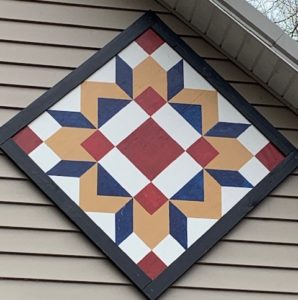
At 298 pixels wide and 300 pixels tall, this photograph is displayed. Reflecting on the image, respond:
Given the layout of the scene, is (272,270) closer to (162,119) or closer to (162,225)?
(162,225)

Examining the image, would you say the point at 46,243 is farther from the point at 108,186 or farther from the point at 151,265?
the point at 151,265

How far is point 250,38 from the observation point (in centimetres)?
Answer: 377

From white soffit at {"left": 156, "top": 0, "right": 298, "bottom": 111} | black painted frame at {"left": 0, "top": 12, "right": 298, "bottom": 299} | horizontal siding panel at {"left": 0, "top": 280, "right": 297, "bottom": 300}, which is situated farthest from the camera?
white soffit at {"left": 156, "top": 0, "right": 298, "bottom": 111}

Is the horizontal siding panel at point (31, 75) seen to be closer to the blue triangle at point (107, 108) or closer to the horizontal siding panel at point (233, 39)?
the blue triangle at point (107, 108)

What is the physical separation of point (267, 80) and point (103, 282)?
141cm

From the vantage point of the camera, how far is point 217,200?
374cm

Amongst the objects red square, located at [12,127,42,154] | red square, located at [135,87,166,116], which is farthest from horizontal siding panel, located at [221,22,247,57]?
red square, located at [12,127,42,154]

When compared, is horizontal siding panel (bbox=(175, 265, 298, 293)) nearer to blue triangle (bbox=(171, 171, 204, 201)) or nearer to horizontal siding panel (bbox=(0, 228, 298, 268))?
horizontal siding panel (bbox=(0, 228, 298, 268))

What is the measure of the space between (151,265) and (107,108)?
859mm

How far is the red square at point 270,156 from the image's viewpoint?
12.7 ft

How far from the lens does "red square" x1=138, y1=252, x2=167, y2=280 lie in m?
3.58

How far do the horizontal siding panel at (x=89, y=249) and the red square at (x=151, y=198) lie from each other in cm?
34

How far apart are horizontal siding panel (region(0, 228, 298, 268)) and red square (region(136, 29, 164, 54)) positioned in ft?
3.61

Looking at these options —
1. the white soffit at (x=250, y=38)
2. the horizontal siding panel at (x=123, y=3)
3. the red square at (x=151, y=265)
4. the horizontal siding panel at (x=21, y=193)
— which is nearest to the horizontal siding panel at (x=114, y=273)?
the red square at (x=151, y=265)
